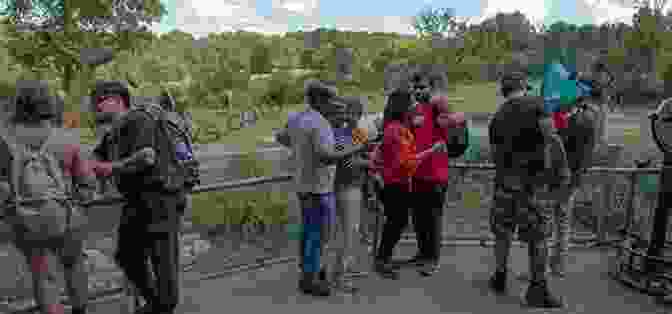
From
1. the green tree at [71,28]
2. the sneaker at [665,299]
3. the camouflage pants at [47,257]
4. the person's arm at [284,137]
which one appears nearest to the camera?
the camouflage pants at [47,257]

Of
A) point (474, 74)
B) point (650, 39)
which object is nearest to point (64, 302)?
point (650, 39)

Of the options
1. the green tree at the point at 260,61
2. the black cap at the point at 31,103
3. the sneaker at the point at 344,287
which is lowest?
the sneaker at the point at 344,287

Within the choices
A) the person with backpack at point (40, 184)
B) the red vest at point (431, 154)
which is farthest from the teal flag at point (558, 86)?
the person with backpack at point (40, 184)

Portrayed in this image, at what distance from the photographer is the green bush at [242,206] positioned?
446 inches

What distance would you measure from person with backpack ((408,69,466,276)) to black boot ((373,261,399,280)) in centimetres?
39

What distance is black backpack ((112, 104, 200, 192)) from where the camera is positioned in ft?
10.8

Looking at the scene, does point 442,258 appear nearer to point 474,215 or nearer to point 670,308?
point 670,308

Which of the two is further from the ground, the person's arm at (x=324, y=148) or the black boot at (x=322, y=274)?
the person's arm at (x=324, y=148)

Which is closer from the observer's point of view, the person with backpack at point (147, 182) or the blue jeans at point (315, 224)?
the person with backpack at point (147, 182)

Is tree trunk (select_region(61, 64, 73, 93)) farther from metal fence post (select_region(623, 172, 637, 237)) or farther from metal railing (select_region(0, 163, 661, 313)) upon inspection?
metal fence post (select_region(623, 172, 637, 237))

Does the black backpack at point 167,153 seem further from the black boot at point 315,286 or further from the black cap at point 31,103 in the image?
the black boot at point 315,286

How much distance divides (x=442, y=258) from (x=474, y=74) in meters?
44.3

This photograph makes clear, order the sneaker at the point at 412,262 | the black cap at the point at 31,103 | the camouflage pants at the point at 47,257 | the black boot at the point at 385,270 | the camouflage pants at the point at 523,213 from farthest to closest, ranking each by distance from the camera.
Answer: the sneaker at the point at 412,262
the black boot at the point at 385,270
the camouflage pants at the point at 523,213
the camouflage pants at the point at 47,257
the black cap at the point at 31,103

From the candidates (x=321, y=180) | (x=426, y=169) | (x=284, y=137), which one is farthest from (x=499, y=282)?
(x=284, y=137)
